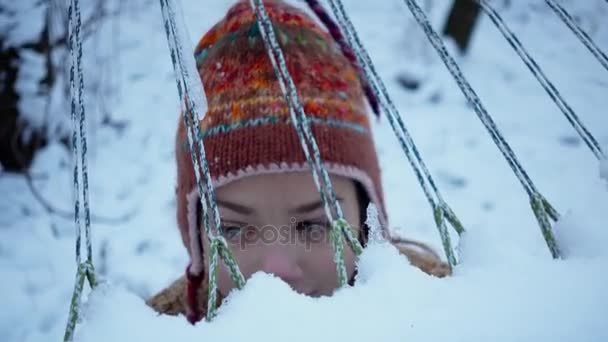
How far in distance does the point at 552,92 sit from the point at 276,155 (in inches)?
17.6

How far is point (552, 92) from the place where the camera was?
1.77 ft

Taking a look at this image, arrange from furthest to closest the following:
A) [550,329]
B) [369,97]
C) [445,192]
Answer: [445,192]
[369,97]
[550,329]

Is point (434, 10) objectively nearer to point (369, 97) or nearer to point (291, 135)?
point (369, 97)

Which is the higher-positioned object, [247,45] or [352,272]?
[247,45]

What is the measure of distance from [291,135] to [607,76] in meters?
2.23

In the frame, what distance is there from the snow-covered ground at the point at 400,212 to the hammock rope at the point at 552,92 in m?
0.02

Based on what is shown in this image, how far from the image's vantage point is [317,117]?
2.89ft

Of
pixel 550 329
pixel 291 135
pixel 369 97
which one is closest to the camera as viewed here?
pixel 550 329

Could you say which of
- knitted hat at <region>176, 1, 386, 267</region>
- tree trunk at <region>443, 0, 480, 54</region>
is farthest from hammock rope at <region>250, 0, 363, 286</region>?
tree trunk at <region>443, 0, 480, 54</region>

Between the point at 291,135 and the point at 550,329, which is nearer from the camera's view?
the point at 550,329

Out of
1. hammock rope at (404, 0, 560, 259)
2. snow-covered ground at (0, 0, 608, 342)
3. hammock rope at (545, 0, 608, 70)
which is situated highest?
hammock rope at (545, 0, 608, 70)

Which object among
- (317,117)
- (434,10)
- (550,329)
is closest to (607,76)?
(434,10)

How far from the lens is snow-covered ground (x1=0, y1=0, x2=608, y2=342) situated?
342 millimetres

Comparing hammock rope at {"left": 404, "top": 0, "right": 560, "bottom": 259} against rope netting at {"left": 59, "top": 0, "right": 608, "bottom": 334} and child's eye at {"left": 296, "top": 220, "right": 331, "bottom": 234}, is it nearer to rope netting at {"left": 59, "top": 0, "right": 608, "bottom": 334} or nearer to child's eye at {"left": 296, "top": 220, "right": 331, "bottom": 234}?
rope netting at {"left": 59, "top": 0, "right": 608, "bottom": 334}
